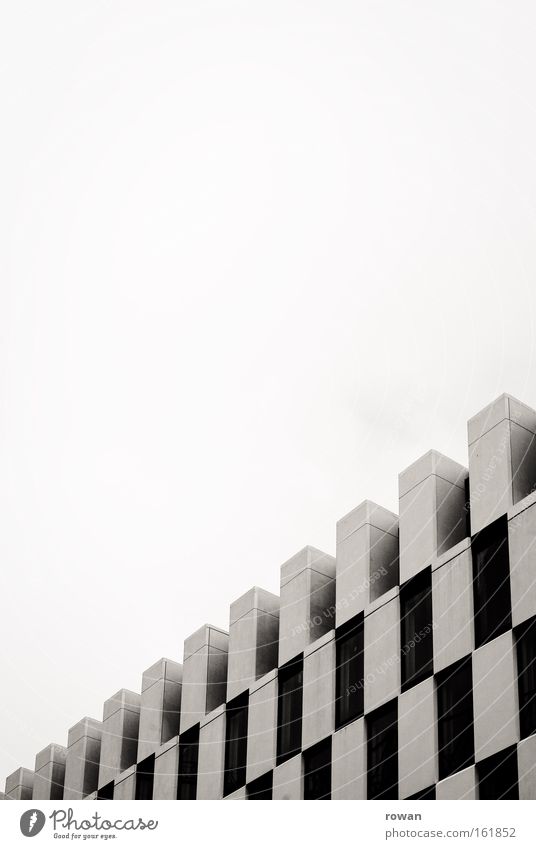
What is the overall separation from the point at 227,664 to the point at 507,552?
47.1 ft

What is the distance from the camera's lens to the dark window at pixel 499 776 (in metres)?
29.6

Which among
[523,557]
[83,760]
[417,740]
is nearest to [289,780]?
[417,740]

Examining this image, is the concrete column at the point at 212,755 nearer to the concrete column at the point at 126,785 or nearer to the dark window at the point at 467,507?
the concrete column at the point at 126,785

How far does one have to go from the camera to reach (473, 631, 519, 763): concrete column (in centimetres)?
3000

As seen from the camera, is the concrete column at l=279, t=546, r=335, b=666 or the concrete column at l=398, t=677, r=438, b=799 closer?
the concrete column at l=398, t=677, r=438, b=799

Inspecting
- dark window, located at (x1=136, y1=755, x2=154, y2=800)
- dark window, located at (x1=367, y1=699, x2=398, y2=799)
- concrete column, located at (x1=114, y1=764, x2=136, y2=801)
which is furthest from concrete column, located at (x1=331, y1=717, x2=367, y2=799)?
concrete column, located at (x1=114, y1=764, x2=136, y2=801)

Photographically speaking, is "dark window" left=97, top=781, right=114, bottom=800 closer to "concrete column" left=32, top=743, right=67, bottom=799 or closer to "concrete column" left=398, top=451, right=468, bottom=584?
"concrete column" left=32, top=743, right=67, bottom=799

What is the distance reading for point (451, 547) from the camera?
3456 cm

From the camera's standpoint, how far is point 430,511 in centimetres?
3491

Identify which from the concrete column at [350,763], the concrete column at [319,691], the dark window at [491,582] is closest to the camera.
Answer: the dark window at [491,582]

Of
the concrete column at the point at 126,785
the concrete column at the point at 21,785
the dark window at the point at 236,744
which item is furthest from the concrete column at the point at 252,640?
the concrete column at the point at 21,785

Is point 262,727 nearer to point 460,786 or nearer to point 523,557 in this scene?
point 460,786

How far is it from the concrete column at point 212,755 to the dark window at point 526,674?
13.0 m

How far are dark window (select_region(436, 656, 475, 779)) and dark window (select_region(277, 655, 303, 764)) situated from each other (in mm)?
6526
